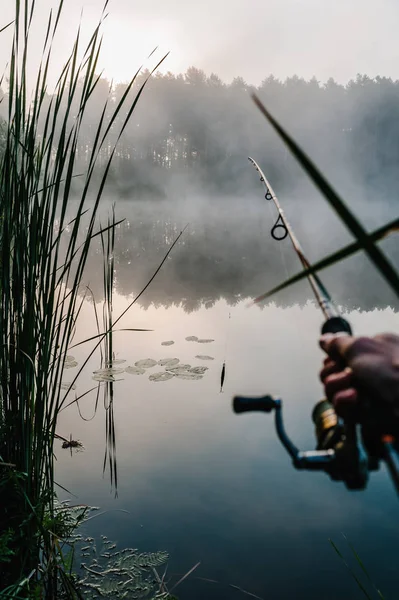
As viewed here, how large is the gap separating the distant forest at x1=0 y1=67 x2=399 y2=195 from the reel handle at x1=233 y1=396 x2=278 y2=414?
206 ft

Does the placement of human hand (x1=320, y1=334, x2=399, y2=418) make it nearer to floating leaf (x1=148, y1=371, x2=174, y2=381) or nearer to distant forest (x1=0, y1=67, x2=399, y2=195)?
floating leaf (x1=148, y1=371, x2=174, y2=381)

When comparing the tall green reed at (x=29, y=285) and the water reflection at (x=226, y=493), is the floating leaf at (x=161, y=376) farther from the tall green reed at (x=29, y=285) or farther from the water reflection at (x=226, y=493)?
the tall green reed at (x=29, y=285)

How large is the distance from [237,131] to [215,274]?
5664 cm

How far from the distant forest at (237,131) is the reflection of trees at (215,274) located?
144 ft

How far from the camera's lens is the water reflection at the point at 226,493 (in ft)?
9.00

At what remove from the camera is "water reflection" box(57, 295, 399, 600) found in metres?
2.74

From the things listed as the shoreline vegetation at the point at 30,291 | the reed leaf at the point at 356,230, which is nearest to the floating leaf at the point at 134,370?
the shoreline vegetation at the point at 30,291

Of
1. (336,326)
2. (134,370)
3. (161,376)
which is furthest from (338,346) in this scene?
(134,370)

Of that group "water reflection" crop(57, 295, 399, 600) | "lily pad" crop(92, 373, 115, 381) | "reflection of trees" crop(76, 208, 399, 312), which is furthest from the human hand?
"reflection of trees" crop(76, 208, 399, 312)

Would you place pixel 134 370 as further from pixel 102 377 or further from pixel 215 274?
pixel 215 274

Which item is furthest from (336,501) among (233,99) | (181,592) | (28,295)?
(233,99)

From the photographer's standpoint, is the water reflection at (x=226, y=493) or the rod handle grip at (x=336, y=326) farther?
the water reflection at (x=226, y=493)

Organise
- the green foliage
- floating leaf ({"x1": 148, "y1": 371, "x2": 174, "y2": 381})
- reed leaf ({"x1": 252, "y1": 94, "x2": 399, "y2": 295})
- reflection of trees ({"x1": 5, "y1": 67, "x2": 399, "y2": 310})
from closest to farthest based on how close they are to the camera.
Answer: reed leaf ({"x1": 252, "y1": 94, "x2": 399, "y2": 295}) < the green foliage < floating leaf ({"x1": 148, "y1": 371, "x2": 174, "y2": 381}) < reflection of trees ({"x1": 5, "y1": 67, "x2": 399, "y2": 310})

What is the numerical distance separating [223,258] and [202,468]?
43.8ft
